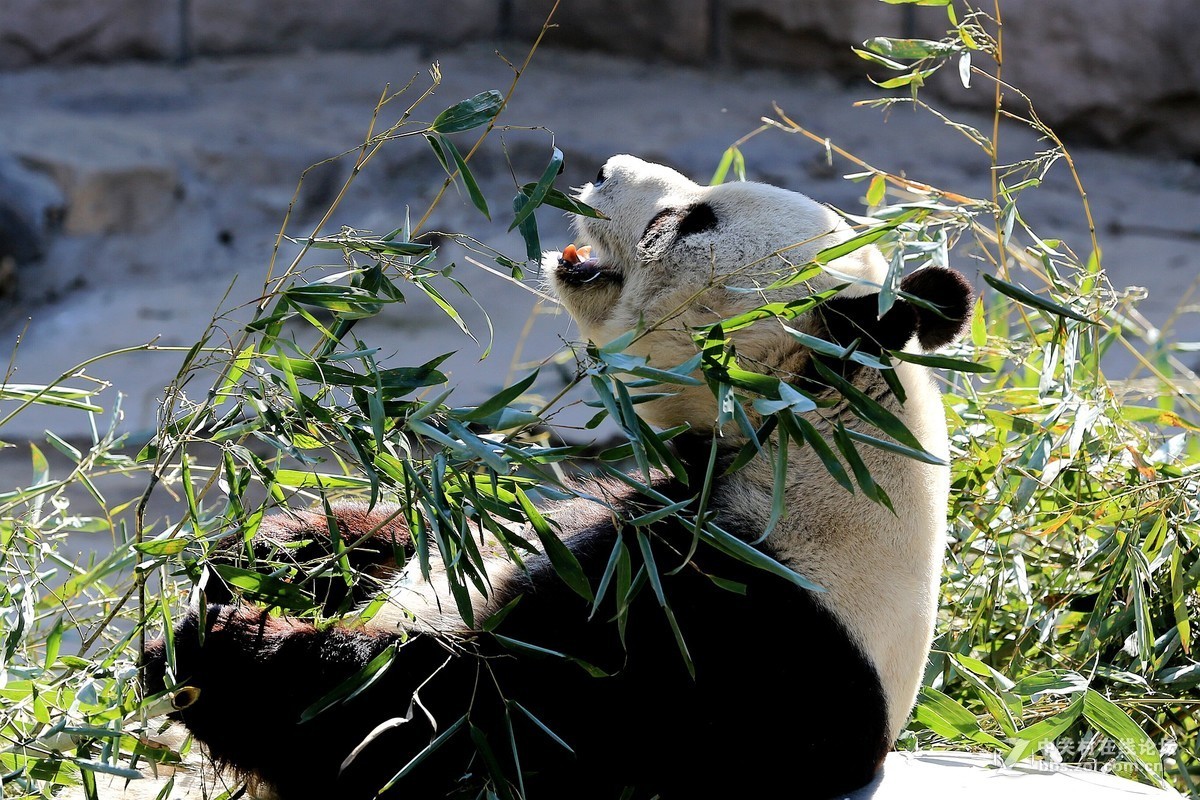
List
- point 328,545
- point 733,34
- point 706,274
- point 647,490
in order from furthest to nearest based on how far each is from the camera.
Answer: point 733,34, point 328,545, point 706,274, point 647,490

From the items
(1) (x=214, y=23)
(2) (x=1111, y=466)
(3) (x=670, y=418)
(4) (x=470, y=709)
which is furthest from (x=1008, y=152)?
(4) (x=470, y=709)

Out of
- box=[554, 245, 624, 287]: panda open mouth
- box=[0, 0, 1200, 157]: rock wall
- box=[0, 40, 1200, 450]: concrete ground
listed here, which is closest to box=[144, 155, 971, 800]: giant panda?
box=[554, 245, 624, 287]: panda open mouth

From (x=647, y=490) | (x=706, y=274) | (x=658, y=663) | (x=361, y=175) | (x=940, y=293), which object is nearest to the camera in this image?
(x=647, y=490)

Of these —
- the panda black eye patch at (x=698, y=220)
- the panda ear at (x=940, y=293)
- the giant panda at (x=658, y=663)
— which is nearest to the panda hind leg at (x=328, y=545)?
the giant panda at (x=658, y=663)

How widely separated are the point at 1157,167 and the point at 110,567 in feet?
25.3

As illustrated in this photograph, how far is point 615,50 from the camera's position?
8281 millimetres

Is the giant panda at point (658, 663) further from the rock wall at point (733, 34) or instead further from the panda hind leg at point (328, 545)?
the rock wall at point (733, 34)

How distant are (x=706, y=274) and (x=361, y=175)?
5406 mm

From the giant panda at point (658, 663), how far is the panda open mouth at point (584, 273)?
424 millimetres

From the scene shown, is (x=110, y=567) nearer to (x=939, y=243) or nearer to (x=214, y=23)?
(x=939, y=243)

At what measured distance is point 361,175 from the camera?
727 centimetres

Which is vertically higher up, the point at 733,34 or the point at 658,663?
the point at 658,663

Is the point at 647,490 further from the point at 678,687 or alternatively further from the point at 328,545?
the point at 328,545

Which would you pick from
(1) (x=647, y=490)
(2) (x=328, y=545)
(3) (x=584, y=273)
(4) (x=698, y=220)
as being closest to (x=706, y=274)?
(4) (x=698, y=220)
